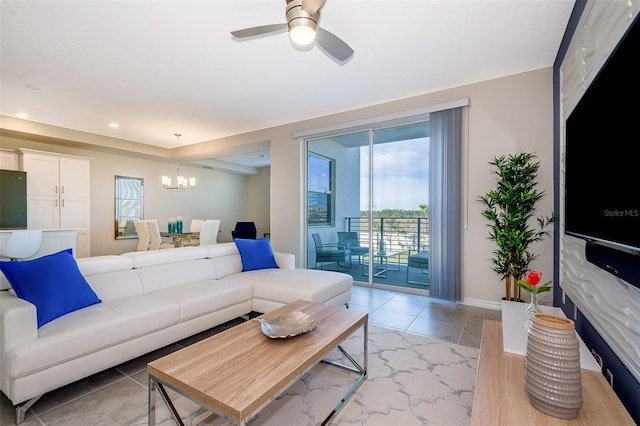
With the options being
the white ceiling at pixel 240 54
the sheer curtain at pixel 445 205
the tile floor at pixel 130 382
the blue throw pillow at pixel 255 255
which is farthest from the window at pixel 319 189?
the tile floor at pixel 130 382

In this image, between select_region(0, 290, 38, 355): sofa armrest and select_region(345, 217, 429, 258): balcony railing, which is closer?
select_region(0, 290, 38, 355): sofa armrest

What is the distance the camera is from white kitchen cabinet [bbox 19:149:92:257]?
503cm

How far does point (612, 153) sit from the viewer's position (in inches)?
46.5

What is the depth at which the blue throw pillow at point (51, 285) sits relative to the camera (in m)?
1.80

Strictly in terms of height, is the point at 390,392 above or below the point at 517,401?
below

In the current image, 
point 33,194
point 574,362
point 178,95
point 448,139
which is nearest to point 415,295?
point 448,139

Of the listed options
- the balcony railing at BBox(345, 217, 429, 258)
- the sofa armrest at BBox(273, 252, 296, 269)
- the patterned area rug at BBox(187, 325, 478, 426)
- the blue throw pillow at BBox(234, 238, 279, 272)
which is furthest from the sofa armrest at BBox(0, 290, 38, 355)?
the balcony railing at BBox(345, 217, 429, 258)

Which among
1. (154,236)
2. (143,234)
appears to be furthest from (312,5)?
(143,234)

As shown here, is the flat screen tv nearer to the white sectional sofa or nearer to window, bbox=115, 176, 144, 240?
the white sectional sofa

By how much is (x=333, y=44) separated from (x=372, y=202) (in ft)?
8.80

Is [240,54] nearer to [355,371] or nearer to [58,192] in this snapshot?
[355,371]

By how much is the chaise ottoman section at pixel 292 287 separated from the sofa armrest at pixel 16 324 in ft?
4.98

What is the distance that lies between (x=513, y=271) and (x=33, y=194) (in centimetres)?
735

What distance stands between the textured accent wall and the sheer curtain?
Result: 4.43 ft
